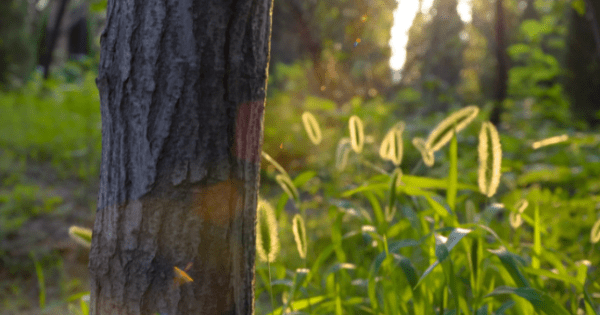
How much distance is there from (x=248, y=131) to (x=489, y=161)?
593 millimetres

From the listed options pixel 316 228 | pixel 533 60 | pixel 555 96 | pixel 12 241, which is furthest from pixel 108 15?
pixel 533 60

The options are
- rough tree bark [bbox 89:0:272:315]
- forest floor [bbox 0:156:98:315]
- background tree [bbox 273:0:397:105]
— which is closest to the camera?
rough tree bark [bbox 89:0:272:315]

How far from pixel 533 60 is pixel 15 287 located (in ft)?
26.6

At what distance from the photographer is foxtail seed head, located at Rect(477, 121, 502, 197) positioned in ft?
3.10

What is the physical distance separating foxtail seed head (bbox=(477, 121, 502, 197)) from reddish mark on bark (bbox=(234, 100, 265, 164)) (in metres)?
0.55

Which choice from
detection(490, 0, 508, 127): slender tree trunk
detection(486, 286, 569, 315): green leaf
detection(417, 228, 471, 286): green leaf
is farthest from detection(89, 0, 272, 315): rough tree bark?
detection(490, 0, 508, 127): slender tree trunk

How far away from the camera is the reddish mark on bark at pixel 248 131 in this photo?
32.5 inches

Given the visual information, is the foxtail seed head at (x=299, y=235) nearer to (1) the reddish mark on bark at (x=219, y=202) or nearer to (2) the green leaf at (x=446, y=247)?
(1) the reddish mark on bark at (x=219, y=202)

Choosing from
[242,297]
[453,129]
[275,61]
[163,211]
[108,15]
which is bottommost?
[242,297]

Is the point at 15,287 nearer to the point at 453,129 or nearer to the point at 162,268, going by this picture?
the point at 162,268

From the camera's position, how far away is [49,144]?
4000 millimetres

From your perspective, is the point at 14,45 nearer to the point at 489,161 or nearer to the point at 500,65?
the point at 500,65

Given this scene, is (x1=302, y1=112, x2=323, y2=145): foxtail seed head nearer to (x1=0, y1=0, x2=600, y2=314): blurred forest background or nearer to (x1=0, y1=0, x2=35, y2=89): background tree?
(x1=0, y1=0, x2=600, y2=314): blurred forest background

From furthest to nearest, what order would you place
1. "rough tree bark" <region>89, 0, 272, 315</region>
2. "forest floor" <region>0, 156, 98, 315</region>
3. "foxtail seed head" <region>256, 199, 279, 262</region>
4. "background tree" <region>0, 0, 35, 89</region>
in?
"background tree" <region>0, 0, 35, 89</region> < "forest floor" <region>0, 156, 98, 315</region> < "foxtail seed head" <region>256, 199, 279, 262</region> < "rough tree bark" <region>89, 0, 272, 315</region>
